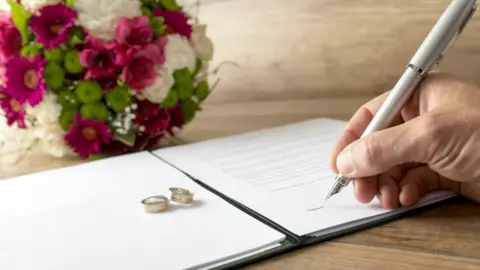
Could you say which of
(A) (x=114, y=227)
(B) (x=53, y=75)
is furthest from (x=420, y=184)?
(B) (x=53, y=75)

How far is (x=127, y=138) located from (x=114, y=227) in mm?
331

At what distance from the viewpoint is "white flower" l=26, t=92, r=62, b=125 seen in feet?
2.77

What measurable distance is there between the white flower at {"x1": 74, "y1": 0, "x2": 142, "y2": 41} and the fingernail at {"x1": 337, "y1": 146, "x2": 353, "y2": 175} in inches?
16.5

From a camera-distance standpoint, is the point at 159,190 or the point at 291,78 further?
the point at 291,78

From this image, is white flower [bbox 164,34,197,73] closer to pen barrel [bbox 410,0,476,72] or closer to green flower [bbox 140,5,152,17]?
green flower [bbox 140,5,152,17]

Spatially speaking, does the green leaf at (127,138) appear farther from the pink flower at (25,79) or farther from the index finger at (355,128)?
the index finger at (355,128)

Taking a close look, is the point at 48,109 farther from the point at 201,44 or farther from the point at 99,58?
the point at 201,44

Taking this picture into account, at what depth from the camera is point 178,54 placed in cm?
89

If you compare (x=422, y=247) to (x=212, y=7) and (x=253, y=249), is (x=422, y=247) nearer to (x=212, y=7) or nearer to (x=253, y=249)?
(x=253, y=249)

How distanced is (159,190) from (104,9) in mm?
318

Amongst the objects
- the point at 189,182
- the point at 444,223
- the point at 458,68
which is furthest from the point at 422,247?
the point at 458,68

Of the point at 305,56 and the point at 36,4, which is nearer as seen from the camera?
the point at 36,4

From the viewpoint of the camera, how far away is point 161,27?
2.87 feet

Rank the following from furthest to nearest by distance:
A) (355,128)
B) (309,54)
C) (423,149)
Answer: (309,54)
(355,128)
(423,149)
